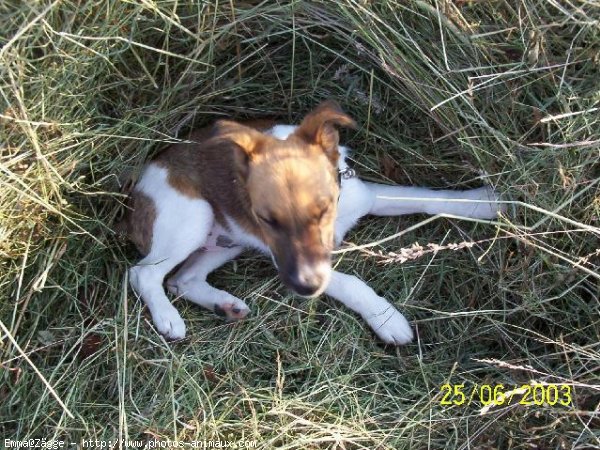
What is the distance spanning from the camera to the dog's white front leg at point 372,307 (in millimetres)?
4266

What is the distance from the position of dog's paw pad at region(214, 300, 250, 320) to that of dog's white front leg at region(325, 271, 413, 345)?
1.91 ft

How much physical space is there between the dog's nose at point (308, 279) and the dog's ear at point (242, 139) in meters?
0.75

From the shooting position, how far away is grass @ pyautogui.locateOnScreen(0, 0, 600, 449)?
3889mm

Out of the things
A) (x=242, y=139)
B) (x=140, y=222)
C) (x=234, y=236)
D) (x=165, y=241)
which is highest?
(x=242, y=139)

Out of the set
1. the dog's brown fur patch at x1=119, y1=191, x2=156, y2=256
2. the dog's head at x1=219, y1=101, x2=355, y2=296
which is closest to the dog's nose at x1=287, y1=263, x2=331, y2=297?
the dog's head at x1=219, y1=101, x2=355, y2=296

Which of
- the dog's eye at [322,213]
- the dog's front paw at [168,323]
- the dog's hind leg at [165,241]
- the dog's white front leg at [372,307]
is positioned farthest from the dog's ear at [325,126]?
the dog's front paw at [168,323]

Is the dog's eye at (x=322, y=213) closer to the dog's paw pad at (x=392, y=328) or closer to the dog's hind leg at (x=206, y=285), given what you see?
the dog's paw pad at (x=392, y=328)

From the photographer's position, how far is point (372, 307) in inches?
171

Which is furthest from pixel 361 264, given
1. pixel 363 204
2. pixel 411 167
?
pixel 411 167

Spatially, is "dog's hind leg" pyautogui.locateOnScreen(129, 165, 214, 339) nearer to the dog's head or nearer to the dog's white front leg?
the dog's head

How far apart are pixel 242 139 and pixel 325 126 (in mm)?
492
